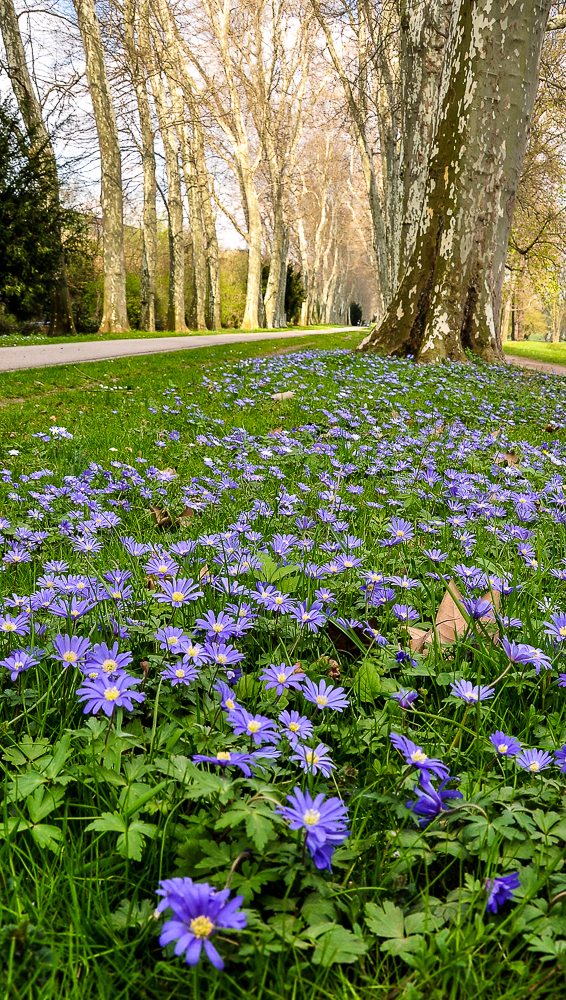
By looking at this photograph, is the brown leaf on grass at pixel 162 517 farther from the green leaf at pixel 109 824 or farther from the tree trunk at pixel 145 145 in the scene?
the tree trunk at pixel 145 145

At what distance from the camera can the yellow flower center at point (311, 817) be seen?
786 millimetres

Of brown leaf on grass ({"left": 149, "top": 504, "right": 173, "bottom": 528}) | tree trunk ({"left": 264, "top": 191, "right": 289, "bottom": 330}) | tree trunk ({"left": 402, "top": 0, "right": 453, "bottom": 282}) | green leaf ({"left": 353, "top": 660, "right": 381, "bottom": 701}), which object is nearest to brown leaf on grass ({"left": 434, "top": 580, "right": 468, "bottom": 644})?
green leaf ({"left": 353, "top": 660, "right": 381, "bottom": 701})

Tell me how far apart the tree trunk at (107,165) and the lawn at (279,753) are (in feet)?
60.0

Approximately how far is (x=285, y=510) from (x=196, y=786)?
1414mm

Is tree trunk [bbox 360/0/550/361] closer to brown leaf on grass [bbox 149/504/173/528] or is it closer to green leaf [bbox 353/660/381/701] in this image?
brown leaf on grass [bbox 149/504/173/528]

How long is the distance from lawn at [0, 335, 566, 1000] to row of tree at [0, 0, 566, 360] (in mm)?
7584

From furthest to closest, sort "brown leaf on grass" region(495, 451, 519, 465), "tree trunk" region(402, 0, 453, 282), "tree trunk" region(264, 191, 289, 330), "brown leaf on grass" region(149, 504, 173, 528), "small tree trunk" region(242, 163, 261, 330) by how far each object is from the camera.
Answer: "tree trunk" region(264, 191, 289, 330), "small tree trunk" region(242, 163, 261, 330), "tree trunk" region(402, 0, 453, 282), "brown leaf on grass" region(495, 451, 519, 465), "brown leaf on grass" region(149, 504, 173, 528)

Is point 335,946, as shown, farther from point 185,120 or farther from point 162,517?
point 185,120

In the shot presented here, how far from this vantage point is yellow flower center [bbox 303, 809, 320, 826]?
2.58 feet

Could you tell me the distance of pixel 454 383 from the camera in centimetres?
651

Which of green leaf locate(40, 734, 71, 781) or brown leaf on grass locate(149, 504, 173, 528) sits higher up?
brown leaf on grass locate(149, 504, 173, 528)

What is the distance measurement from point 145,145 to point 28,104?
14.6 feet

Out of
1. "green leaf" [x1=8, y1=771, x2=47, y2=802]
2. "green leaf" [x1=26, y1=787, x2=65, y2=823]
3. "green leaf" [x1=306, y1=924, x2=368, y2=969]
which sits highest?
"green leaf" [x1=8, y1=771, x2=47, y2=802]

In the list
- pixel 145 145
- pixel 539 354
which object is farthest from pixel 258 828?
pixel 145 145
